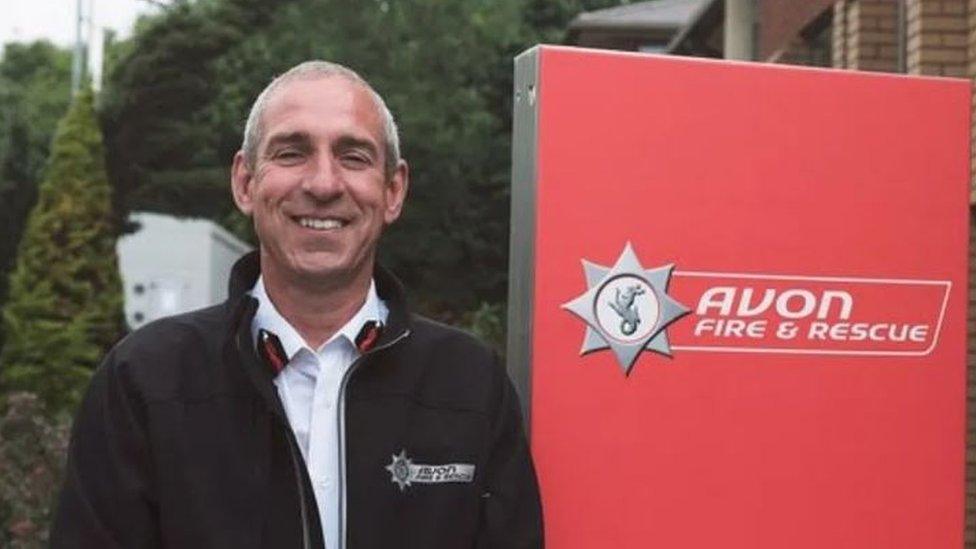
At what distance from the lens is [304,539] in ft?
10.7

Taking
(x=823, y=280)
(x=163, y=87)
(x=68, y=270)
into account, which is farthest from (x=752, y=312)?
(x=163, y=87)

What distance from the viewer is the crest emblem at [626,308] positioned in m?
4.05

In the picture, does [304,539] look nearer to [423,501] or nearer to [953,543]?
[423,501]

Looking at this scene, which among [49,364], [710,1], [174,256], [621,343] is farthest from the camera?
[174,256]

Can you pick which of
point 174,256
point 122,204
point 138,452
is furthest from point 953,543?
point 174,256

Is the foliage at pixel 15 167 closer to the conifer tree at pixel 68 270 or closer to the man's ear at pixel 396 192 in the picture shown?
the conifer tree at pixel 68 270

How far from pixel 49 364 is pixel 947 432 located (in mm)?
20785

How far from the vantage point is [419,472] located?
335 centimetres

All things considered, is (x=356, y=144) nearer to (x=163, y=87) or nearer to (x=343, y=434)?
(x=343, y=434)

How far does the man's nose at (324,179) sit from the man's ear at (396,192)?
11 cm

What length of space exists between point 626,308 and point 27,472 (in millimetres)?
6367

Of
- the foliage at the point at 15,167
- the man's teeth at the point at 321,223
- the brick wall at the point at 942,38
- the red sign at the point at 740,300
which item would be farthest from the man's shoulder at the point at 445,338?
the foliage at the point at 15,167

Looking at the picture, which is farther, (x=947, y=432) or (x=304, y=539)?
(x=947, y=432)

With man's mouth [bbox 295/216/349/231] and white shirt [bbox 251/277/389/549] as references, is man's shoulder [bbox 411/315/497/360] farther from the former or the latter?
man's mouth [bbox 295/216/349/231]
